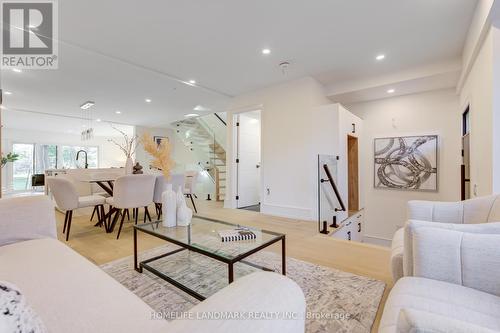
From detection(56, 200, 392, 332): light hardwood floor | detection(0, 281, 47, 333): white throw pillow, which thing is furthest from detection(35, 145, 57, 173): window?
detection(0, 281, 47, 333): white throw pillow

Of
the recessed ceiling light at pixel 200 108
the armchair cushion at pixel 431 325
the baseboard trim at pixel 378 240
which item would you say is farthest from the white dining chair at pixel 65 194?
the baseboard trim at pixel 378 240

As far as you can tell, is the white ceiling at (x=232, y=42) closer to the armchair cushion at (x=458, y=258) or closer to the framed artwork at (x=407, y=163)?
the framed artwork at (x=407, y=163)

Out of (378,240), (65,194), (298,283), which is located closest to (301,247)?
(298,283)

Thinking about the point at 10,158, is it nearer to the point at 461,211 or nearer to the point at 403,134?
the point at 461,211

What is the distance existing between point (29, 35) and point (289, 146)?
13.0 ft

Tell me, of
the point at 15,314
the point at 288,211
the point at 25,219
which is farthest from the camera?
the point at 288,211

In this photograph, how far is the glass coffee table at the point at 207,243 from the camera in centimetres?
149

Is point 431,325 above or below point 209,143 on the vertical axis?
below

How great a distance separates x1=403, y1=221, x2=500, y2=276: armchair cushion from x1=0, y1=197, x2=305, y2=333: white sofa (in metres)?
0.90

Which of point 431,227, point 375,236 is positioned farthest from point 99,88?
point 375,236

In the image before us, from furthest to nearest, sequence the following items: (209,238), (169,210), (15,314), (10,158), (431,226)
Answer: (10,158)
(169,210)
(209,238)
(431,226)
(15,314)

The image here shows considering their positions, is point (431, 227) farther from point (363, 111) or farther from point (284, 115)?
point (363, 111)

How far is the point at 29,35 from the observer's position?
2.65m

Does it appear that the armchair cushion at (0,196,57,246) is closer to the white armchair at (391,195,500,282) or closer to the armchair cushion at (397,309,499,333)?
the armchair cushion at (397,309,499,333)
